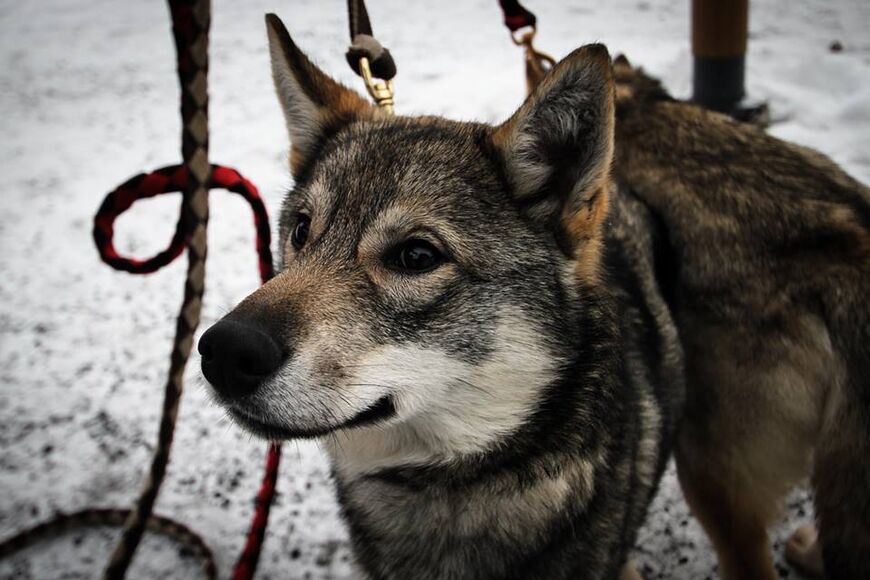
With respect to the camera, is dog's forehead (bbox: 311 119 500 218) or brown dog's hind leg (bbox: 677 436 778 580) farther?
brown dog's hind leg (bbox: 677 436 778 580)

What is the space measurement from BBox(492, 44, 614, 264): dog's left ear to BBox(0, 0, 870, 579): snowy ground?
4.24 feet

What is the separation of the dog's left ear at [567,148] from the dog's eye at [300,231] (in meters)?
0.65

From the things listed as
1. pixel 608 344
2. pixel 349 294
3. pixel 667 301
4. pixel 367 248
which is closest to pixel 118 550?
pixel 349 294

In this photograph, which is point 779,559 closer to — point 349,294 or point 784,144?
point 784,144

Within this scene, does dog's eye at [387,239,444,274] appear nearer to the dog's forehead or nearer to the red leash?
the dog's forehead

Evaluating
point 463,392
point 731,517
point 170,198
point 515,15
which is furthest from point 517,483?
point 170,198

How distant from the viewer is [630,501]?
2055 millimetres

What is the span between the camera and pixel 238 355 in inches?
57.1

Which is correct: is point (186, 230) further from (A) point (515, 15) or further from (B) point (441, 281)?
(A) point (515, 15)

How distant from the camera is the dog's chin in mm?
1584

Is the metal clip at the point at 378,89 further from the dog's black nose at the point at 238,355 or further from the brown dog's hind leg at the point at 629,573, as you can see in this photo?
the brown dog's hind leg at the point at 629,573

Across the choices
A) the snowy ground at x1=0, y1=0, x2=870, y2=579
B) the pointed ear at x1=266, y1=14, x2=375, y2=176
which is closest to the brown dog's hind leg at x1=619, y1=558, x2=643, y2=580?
the snowy ground at x1=0, y1=0, x2=870, y2=579

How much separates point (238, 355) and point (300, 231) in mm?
658

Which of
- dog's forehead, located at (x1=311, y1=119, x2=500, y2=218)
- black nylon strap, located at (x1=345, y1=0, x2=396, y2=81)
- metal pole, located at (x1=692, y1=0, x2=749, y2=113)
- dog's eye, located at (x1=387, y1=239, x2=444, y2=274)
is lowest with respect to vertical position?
dog's eye, located at (x1=387, y1=239, x2=444, y2=274)
